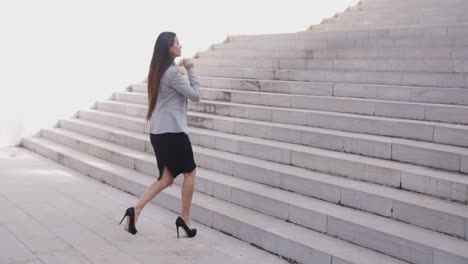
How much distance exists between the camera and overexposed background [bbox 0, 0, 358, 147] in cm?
1052

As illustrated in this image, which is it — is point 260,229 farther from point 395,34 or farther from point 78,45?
point 78,45

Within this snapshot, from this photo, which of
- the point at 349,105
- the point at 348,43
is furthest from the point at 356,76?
the point at 348,43

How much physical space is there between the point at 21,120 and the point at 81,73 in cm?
143

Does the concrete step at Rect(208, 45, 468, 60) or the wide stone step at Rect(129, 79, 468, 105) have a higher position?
the concrete step at Rect(208, 45, 468, 60)

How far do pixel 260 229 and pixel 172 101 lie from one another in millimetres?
1372

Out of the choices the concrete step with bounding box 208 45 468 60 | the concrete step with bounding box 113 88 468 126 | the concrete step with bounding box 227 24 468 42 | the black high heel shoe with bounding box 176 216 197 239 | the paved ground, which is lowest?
the paved ground

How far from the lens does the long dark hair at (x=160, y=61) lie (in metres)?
5.17

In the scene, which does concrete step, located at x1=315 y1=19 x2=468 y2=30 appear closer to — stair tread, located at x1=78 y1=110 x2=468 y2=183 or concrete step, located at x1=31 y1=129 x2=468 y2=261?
stair tread, located at x1=78 y1=110 x2=468 y2=183

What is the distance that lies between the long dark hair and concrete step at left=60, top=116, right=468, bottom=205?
163 centimetres

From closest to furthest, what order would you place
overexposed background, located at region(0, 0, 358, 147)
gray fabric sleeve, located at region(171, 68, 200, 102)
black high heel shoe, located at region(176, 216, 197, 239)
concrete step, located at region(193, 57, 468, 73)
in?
1. gray fabric sleeve, located at region(171, 68, 200, 102)
2. black high heel shoe, located at region(176, 216, 197, 239)
3. concrete step, located at region(193, 57, 468, 73)
4. overexposed background, located at region(0, 0, 358, 147)

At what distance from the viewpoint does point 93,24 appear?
37.0ft

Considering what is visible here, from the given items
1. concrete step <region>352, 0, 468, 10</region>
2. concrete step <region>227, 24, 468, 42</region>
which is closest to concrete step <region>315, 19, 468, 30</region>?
concrete step <region>352, 0, 468, 10</region>

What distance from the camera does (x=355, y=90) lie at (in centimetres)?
715

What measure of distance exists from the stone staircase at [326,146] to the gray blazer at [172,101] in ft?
3.62
